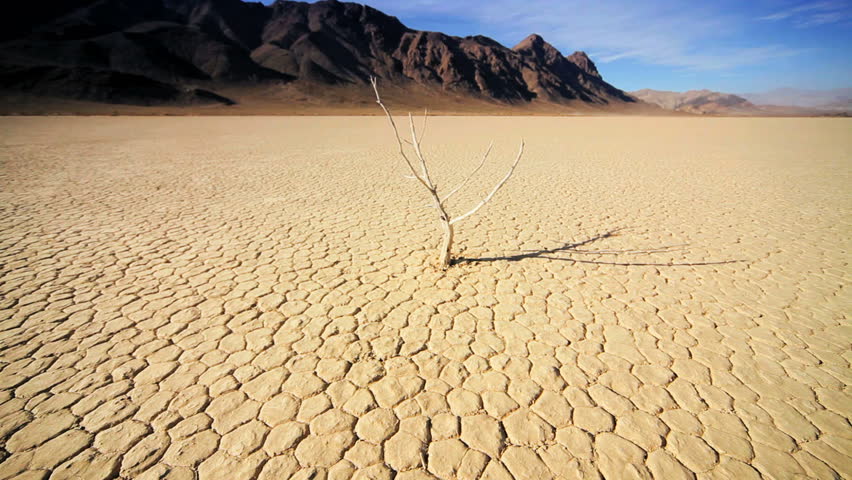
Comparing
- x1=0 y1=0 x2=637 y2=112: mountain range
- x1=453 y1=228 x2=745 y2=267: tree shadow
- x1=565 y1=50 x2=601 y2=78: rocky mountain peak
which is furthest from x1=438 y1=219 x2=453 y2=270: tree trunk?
x1=565 y1=50 x2=601 y2=78: rocky mountain peak

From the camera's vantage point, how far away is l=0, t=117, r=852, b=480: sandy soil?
188 centimetres

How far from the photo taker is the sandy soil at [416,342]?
6.18ft

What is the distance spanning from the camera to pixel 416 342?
2721 millimetres

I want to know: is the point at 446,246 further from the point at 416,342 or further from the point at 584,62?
the point at 584,62

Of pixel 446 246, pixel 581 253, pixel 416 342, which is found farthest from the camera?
pixel 581 253

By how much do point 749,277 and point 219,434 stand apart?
4.85m

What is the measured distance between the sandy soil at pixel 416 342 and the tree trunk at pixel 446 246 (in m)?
0.22

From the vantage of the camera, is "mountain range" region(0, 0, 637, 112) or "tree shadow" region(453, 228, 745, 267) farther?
"mountain range" region(0, 0, 637, 112)

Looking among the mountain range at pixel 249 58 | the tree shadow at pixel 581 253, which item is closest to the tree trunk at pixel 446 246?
the tree shadow at pixel 581 253

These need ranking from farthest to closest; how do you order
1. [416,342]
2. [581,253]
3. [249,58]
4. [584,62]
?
[584,62] < [249,58] < [581,253] < [416,342]

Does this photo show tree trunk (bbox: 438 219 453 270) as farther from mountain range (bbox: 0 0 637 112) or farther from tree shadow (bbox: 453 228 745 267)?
mountain range (bbox: 0 0 637 112)

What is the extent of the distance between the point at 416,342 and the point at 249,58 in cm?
8126

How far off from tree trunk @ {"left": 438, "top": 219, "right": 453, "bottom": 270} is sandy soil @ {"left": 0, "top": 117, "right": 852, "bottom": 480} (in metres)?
0.22

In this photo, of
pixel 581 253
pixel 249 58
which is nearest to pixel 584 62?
pixel 249 58
